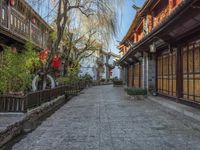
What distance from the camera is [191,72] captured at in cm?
1181

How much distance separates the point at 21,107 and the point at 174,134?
4726mm

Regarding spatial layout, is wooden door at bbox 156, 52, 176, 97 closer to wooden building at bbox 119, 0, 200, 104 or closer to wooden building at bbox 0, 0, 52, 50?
wooden building at bbox 119, 0, 200, 104

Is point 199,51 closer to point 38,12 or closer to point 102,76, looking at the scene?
point 38,12

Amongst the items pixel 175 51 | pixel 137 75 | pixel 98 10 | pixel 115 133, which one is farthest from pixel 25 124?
pixel 137 75

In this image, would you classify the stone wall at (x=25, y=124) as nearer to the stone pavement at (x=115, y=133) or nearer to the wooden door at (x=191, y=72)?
the stone pavement at (x=115, y=133)

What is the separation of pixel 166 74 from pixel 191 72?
4.16 metres

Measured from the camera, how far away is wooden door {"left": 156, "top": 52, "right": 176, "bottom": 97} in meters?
14.4

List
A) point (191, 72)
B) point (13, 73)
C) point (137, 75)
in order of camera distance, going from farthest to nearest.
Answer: point (137, 75) → point (191, 72) → point (13, 73)

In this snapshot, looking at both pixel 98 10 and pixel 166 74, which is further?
pixel 166 74

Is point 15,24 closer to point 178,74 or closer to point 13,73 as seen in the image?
point 13,73

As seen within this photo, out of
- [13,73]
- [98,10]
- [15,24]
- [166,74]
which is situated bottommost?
[13,73]

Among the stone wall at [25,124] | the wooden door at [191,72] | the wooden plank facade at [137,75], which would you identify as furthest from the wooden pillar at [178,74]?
the wooden plank facade at [137,75]

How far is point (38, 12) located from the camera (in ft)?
39.6

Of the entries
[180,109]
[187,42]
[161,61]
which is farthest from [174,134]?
[161,61]
